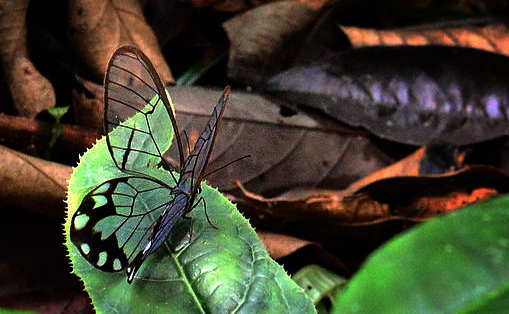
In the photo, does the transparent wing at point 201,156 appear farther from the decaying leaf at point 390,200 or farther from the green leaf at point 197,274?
the decaying leaf at point 390,200

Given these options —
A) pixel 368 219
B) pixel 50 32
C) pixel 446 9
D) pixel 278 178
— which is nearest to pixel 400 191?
pixel 368 219

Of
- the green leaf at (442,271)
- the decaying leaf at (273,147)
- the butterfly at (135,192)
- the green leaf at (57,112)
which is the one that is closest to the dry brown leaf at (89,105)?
the green leaf at (57,112)

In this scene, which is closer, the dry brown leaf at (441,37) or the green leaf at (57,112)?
the green leaf at (57,112)

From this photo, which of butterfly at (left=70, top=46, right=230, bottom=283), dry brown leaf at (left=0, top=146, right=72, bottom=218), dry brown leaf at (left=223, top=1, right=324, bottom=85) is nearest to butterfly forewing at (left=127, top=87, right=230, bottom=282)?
butterfly at (left=70, top=46, right=230, bottom=283)

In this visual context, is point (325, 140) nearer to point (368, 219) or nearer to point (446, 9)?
point (368, 219)

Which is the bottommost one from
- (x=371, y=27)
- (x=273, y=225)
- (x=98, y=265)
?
(x=273, y=225)

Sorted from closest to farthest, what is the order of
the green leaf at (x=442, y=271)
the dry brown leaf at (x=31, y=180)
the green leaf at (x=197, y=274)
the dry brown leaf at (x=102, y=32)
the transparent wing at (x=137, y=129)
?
the green leaf at (x=442, y=271) → the green leaf at (x=197, y=274) → the transparent wing at (x=137, y=129) → the dry brown leaf at (x=31, y=180) → the dry brown leaf at (x=102, y=32)

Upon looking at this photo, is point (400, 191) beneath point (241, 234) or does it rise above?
beneath
